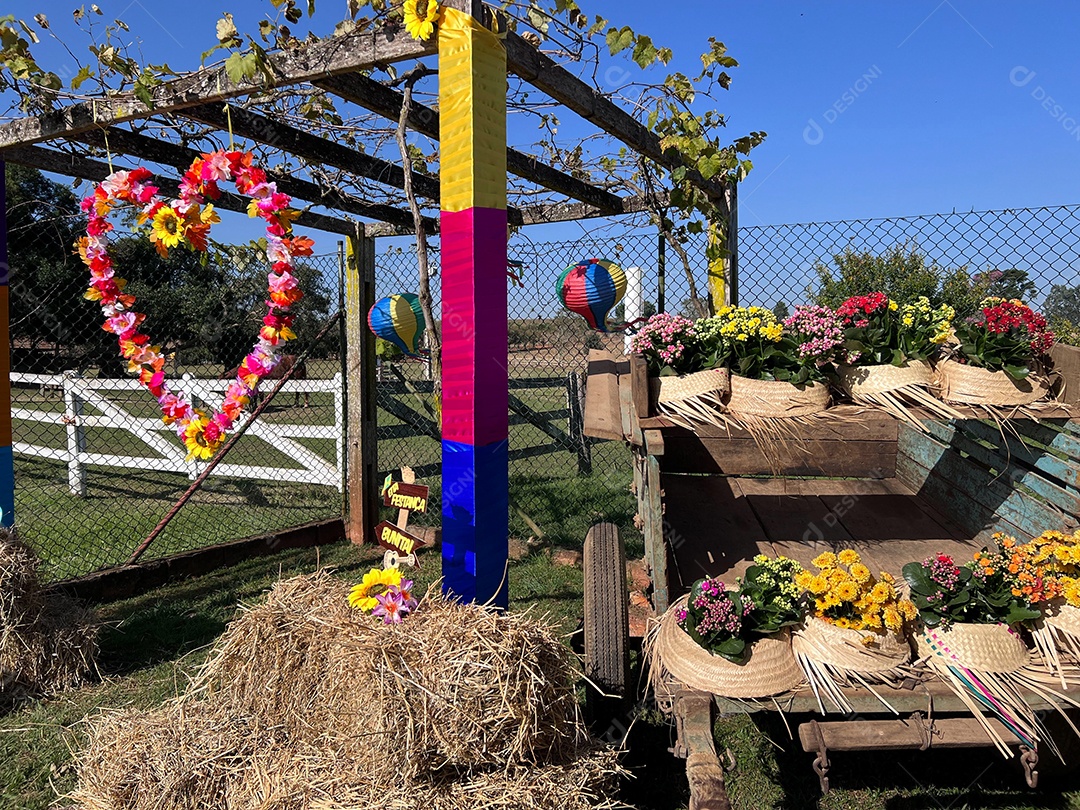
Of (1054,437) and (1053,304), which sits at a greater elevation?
(1053,304)

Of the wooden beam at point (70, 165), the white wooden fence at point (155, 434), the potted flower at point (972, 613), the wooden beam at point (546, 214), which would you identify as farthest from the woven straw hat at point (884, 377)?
the white wooden fence at point (155, 434)

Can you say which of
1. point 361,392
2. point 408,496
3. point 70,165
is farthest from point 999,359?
point 70,165

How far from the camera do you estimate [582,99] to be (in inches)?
111

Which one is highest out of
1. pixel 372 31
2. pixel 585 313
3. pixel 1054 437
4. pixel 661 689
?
pixel 372 31

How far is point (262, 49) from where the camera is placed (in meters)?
2.57

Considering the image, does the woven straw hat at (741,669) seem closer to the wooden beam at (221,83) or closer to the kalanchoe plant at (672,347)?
the kalanchoe plant at (672,347)

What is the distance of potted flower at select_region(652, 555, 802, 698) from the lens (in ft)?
6.82

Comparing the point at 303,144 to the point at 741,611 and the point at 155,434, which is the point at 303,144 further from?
the point at 155,434

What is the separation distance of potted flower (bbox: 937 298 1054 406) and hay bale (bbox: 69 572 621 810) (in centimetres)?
200

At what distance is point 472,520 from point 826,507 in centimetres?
252

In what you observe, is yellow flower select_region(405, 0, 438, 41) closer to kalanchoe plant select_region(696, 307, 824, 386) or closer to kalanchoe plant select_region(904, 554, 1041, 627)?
kalanchoe plant select_region(696, 307, 824, 386)

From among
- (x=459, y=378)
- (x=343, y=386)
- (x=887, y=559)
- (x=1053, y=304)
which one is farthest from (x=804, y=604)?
(x=343, y=386)

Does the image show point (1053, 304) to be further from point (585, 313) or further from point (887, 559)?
point (585, 313)

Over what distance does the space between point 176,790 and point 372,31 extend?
2649 millimetres
